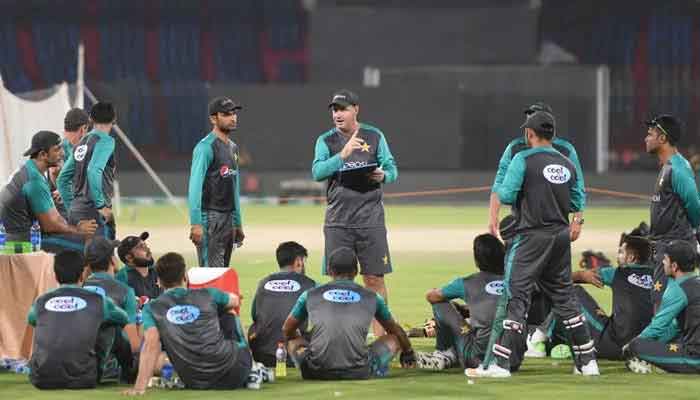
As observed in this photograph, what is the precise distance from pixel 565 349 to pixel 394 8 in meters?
32.9

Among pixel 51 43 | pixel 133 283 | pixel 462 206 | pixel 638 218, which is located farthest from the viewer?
pixel 51 43

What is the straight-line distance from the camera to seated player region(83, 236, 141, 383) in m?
10.0

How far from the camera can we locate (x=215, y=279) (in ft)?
34.2

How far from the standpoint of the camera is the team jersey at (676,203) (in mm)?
11305

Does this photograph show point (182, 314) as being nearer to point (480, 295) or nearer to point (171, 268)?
point (171, 268)

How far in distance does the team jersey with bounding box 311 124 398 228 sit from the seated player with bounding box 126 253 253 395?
2623mm

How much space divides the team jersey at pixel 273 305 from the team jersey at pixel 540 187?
1849 millimetres

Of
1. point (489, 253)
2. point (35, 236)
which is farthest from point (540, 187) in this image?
point (35, 236)

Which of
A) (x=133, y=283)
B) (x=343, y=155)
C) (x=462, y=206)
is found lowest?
(x=462, y=206)

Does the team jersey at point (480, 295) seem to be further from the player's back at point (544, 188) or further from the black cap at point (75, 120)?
the black cap at point (75, 120)

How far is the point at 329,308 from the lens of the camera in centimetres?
1010

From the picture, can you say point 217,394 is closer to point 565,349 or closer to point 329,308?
point 329,308

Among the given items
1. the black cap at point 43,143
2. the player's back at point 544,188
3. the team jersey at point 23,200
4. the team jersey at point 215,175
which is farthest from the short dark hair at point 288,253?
the black cap at point 43,143

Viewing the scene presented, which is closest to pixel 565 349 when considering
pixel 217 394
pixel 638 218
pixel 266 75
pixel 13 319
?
pixel 217 394
